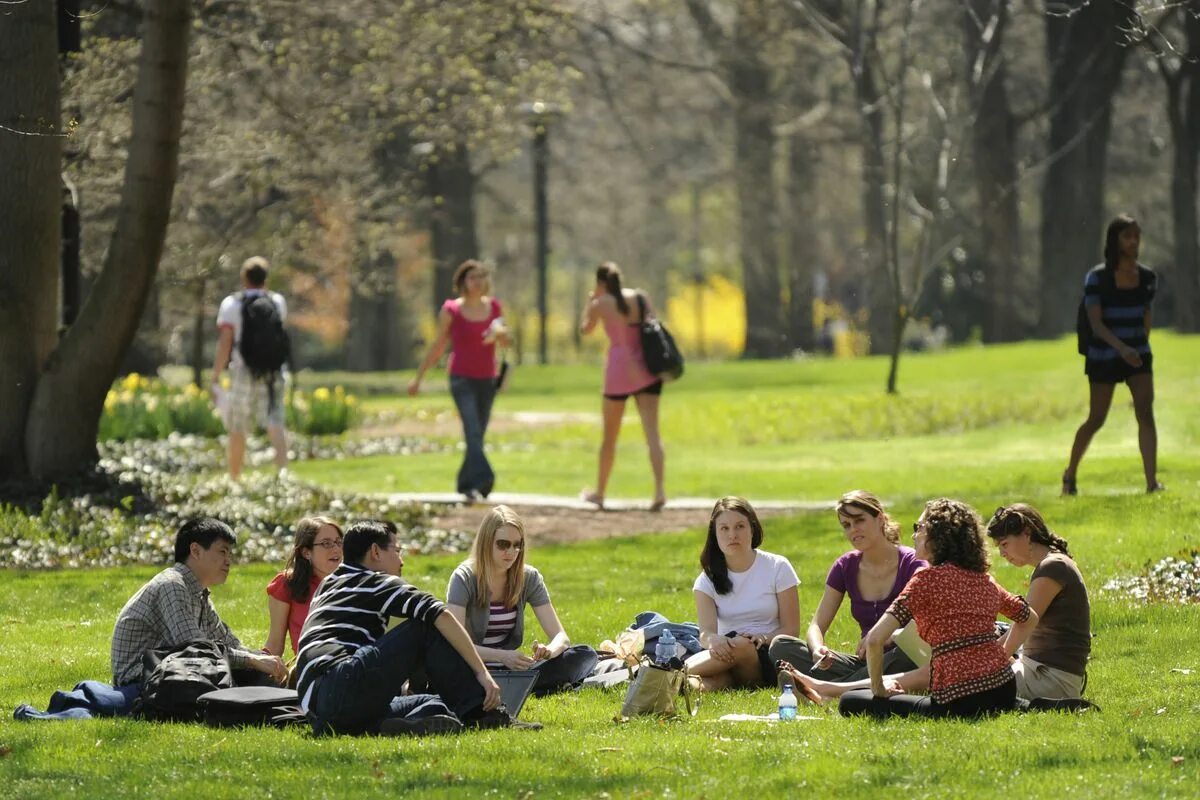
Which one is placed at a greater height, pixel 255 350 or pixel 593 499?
pixel 255 350

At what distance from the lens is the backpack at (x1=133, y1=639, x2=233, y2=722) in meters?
8.01

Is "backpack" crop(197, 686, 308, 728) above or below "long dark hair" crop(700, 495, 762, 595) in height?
below

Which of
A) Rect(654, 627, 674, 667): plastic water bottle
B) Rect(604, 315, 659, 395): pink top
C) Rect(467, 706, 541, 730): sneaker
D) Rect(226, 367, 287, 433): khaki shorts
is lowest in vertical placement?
Rect(467, 706, 541, 730): sneaker

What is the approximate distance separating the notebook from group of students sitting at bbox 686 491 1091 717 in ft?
2.91

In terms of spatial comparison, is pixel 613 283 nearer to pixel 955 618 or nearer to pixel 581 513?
pixel 581 513

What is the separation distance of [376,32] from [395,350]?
27.1 metres

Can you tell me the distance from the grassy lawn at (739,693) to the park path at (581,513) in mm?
666

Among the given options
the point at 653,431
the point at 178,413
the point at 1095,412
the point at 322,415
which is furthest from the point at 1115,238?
the point at 322,415

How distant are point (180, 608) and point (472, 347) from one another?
763 centimetres

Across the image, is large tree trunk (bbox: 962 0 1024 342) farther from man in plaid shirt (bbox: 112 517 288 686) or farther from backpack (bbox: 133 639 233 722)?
backpack (bbox: 133 639 233 722)

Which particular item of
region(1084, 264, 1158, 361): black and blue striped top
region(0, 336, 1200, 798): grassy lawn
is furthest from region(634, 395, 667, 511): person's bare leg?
region(1084, 264, 1158, 361): black and blue striped top

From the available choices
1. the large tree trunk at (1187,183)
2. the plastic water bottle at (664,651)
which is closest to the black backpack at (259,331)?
the plastic water bottle at (664,651)

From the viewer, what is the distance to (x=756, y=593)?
29.9 feet

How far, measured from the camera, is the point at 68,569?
1307 cm
